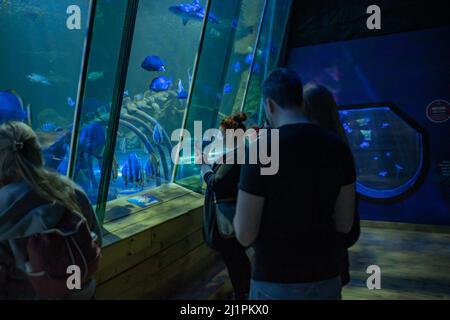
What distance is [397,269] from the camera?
3777mm

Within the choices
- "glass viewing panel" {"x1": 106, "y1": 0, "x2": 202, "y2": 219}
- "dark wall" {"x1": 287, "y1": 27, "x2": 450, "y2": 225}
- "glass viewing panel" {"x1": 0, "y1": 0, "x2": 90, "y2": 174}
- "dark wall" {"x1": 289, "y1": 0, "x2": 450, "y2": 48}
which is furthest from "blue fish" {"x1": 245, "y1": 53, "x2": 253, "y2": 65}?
"glass viewing panel" {"x1": 0, "y1": 0, "x2": 90, "y2": 174}

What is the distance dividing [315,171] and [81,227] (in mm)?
984

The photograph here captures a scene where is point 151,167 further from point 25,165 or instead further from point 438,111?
point 438,111

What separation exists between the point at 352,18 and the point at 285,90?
5532 mm

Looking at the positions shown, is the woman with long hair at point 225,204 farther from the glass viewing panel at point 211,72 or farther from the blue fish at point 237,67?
the blue fish at point 237,67

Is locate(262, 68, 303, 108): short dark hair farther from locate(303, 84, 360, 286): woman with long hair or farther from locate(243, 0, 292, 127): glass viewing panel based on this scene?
locate(243, 0, 292, 127): glass viewing panel

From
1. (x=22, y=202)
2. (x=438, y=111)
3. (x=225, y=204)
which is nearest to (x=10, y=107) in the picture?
(x=22, y=202)

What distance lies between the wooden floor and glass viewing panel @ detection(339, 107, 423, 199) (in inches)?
33.3

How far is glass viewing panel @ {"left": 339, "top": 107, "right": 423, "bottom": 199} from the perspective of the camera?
17.8 feet

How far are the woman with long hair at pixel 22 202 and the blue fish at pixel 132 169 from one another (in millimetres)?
2091

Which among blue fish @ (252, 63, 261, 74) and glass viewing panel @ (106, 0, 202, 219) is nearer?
glass viewing panel @ (106, 0, 202, 219)

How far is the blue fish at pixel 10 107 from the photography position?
2639 millimetres
